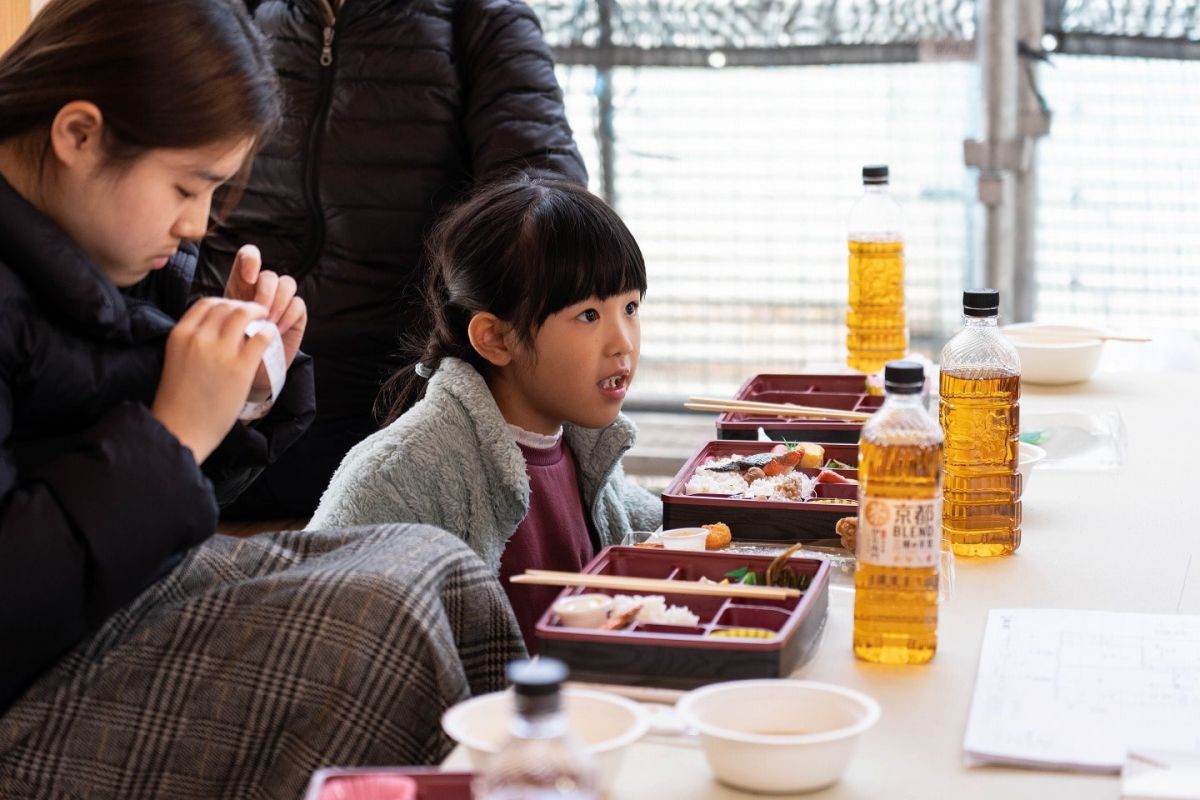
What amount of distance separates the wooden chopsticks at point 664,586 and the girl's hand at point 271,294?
0.43m

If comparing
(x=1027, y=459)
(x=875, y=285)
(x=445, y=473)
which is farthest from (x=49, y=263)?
(x=875, y=285)

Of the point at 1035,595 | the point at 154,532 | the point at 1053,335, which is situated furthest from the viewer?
the point at 1053,335

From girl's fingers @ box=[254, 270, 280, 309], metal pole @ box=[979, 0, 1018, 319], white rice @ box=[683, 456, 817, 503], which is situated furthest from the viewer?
metal pole @ box=[979, 0, 1018, 319]

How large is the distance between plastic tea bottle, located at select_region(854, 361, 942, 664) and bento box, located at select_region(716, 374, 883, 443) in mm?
646

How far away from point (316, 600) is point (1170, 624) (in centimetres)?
77

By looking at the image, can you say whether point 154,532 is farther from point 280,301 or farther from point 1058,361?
point 1058,361

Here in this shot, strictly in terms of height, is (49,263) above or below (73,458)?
above

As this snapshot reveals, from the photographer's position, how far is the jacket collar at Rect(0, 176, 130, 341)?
135cm

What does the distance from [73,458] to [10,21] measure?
180 centimetres

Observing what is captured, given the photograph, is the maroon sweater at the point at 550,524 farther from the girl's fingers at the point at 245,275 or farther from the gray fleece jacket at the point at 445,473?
the girl's fingers at the point at 245,275

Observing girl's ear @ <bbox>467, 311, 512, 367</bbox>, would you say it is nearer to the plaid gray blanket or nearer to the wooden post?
the plaid gray blanket

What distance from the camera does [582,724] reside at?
1.08 m

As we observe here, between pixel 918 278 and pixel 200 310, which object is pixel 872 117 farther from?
pixel 200 310

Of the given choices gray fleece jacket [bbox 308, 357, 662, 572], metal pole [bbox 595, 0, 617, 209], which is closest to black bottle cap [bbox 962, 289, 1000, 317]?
gray fleece jacket [bbox 308, 357, 662, 572]
